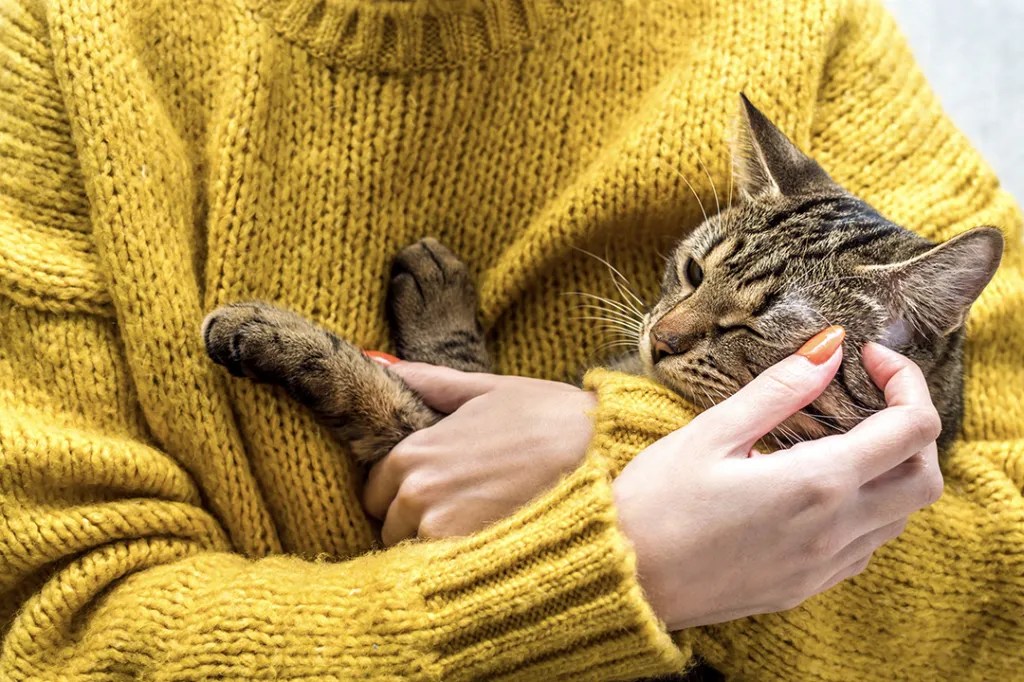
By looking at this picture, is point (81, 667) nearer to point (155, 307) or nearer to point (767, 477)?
point (155, 307)

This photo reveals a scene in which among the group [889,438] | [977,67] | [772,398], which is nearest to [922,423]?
[889,438]

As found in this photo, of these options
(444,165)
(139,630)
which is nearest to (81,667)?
(139,630)

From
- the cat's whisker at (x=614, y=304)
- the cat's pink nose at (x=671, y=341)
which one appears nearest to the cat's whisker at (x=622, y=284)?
the cat's whisker at (x=614, y=304)

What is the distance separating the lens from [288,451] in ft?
3.42

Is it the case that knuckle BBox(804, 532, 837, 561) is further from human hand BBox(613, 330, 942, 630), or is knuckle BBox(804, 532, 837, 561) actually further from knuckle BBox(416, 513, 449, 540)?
knuckle BBox(416, 513, 449, 540)

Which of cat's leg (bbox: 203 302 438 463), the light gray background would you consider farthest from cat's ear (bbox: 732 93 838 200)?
the light gray background

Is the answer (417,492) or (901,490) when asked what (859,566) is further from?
(417,492)

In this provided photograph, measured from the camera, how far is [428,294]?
3.70 feet

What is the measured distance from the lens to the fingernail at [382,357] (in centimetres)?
112

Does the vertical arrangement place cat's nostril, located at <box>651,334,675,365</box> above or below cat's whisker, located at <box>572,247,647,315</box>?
below

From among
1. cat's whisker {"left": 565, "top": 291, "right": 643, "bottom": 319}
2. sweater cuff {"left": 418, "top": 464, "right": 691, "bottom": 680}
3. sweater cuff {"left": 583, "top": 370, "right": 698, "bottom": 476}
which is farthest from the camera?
cat's whisker {"left": 565, "top": 291, "right": 643, "bottom": 319}

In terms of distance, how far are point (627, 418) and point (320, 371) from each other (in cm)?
38

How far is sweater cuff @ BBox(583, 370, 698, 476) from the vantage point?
925mm

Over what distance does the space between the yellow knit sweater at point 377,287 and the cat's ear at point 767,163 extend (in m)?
0.03
